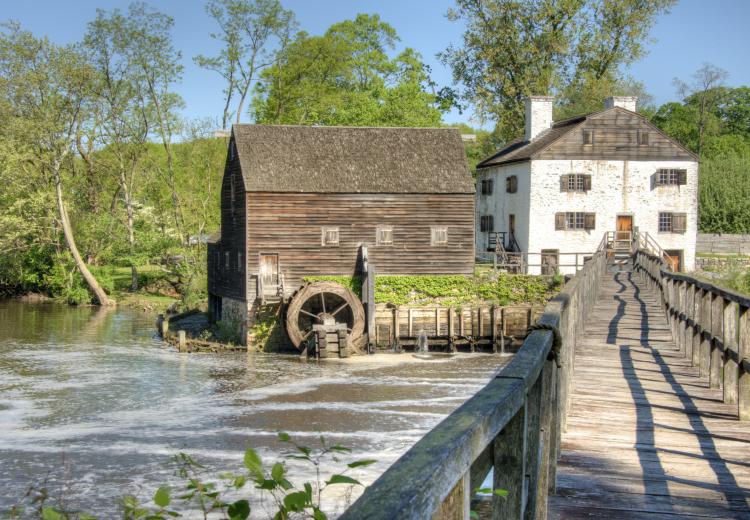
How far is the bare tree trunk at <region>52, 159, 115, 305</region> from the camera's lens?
50.2 metres

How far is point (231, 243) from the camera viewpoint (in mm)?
40156

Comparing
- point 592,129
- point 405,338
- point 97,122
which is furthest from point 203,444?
point 97,122

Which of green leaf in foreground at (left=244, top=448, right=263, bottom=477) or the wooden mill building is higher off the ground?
the wooden mill building

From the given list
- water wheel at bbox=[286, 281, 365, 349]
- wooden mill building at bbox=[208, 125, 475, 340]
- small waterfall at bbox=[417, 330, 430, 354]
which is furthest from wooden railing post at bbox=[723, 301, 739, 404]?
wooden mill building at bbox=[208, 125, 475, 340]

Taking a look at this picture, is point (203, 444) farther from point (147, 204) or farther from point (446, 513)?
point (147, 204)

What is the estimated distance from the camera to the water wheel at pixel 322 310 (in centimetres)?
3456

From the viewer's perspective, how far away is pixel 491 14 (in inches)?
2137

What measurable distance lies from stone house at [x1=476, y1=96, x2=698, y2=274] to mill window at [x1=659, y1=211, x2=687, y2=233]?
0.05m

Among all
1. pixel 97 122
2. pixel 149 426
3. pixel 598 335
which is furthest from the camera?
pixel 97 122

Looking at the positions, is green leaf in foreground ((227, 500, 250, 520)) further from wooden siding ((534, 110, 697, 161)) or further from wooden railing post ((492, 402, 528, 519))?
wooden siding ((534, 110, 697, 161))

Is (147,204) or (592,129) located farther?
(147,204)

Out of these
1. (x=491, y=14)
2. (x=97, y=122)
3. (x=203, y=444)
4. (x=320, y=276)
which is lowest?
(x=203, y=444)

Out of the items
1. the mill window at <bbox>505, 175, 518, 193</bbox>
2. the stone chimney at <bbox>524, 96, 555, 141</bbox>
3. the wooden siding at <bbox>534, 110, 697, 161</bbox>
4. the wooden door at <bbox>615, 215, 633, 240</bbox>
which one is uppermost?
the stone chimney at <bbox>524, 96, 555, 141</bbox>

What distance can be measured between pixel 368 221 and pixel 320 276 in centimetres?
312
